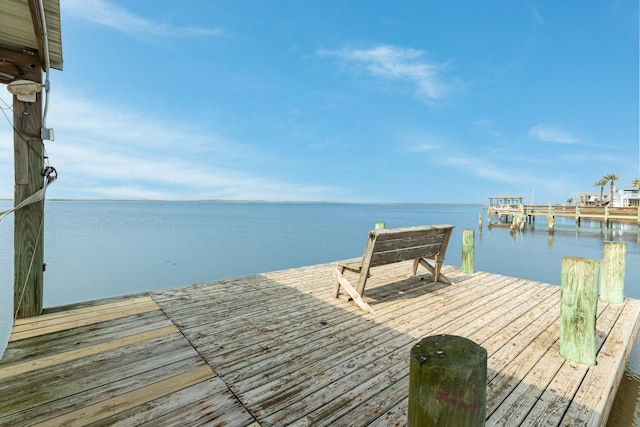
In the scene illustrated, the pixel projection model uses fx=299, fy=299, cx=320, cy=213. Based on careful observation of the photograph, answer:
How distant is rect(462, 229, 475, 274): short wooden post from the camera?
19.3 ft

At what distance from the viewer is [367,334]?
3285 mm

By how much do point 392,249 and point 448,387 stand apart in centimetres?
326

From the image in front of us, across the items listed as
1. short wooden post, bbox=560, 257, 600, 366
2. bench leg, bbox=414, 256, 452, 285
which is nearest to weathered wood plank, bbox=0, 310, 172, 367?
bench leg, bbox=414, 256, 452, 285

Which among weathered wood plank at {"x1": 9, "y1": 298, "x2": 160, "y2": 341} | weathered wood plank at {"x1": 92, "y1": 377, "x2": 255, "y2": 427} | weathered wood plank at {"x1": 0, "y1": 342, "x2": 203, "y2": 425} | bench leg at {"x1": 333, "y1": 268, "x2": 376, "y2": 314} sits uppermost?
bench leg at {"x1": 333, "y1": 268, "x2": 376, "y2": 314}

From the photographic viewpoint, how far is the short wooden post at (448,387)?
40.3 inches

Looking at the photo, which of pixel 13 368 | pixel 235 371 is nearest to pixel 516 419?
pixel 235 371

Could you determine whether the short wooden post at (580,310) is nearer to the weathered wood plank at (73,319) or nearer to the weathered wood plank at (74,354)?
the weathered wood plank at (74,354)

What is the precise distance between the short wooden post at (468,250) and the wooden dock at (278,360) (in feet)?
4.78

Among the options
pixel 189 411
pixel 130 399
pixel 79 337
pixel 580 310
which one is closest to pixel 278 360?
pixel 189 411

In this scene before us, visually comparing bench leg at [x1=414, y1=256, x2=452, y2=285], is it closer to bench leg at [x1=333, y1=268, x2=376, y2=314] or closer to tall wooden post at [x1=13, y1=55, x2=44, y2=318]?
bench leg at [x1=333, y1=268, x2=376, y2=314]

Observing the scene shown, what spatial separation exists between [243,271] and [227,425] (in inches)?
435

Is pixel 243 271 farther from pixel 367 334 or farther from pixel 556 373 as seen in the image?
pixel 556 373

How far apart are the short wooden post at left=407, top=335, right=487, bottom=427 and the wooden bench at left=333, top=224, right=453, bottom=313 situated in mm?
2818

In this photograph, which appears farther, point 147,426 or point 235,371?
point 235,371
